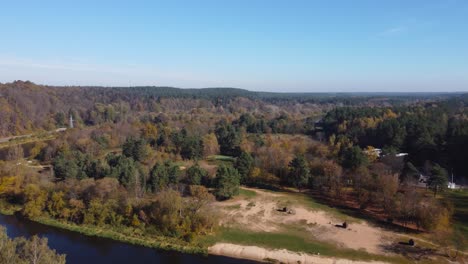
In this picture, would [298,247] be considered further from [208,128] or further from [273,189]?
[208,128]

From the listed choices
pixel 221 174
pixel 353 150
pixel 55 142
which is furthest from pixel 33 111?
pixel 353 150

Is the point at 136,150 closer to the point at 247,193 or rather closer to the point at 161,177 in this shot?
the point at 161,177

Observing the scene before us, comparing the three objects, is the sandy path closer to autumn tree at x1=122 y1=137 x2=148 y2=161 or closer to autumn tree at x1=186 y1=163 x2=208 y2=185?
autumn tree at x1=186 y1=163 x2=208 y2=185

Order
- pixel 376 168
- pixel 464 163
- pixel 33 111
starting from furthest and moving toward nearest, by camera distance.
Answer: pixel 33 111
pixel 464 163
pixel 376 168

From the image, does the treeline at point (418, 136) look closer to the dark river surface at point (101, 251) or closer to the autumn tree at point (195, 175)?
the autumn tree at point (195, 175)

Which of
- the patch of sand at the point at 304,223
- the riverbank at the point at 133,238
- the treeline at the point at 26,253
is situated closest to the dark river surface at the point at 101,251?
the riverbank at the point at 133,238

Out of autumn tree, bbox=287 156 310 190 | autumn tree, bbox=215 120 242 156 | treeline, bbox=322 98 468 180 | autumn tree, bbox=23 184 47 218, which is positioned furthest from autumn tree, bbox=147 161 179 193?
treeline, bbox=322 98 468 180
